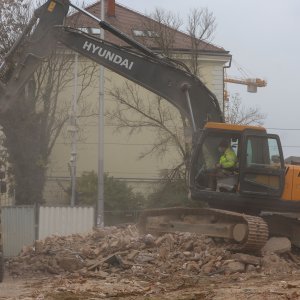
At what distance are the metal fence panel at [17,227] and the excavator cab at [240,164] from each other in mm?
9181

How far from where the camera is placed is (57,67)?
28.7m

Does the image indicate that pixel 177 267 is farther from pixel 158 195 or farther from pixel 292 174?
pixel 158 195

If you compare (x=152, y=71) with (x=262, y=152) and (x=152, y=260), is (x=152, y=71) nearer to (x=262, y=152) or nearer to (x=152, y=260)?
(x=262, y=152)

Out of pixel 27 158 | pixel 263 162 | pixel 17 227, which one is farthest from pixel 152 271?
pixel 27 158

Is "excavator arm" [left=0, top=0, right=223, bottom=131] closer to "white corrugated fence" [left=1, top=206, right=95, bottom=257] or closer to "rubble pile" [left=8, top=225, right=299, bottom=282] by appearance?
"rubble pile" [left=8, top=225, right=299, bottom=282]

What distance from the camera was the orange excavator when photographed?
12.8 m

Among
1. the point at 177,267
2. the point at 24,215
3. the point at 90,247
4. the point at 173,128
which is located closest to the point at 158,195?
the point at 173,128

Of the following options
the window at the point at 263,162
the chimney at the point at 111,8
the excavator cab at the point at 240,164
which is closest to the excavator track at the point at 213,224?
the excavator cab at the point at 240,164

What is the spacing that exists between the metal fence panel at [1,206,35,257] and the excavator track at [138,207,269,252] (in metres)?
6.62

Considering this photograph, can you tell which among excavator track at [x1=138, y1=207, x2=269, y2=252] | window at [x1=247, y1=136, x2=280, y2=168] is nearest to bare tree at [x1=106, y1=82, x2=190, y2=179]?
excavator track at [x1=138, y1=207, x2=269, y2=252]

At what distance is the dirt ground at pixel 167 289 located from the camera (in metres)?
9.31

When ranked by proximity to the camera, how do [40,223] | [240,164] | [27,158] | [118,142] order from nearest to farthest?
1. [240,164]
2. [40,223]
3. [27,158]
4. [118,142]

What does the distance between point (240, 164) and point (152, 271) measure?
2.75m

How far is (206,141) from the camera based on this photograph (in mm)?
13031
